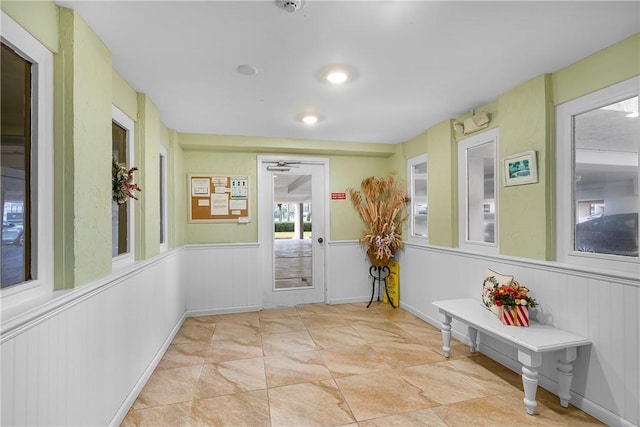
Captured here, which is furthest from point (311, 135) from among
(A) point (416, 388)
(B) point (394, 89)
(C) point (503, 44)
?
(A) point (416, 388)

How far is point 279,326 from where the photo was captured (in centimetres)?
357

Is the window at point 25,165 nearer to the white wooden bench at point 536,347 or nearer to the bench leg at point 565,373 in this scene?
the white wooden bench at point 536,347

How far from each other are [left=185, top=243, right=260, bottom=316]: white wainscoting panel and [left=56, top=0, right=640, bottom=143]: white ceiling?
1.95m

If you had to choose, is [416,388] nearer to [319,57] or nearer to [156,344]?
[156,344]

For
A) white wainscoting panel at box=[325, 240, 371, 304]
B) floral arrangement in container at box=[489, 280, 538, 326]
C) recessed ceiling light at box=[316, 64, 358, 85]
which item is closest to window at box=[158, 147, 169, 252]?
recessed ceiling light at box=[316, 64, 358, 85]

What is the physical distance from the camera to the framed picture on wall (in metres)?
2.35

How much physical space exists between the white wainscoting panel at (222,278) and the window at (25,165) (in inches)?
103

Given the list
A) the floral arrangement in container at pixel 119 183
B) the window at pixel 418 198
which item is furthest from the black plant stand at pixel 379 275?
the floral arrangement in container at pixel 119 183

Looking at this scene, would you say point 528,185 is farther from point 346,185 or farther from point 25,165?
point 25,165

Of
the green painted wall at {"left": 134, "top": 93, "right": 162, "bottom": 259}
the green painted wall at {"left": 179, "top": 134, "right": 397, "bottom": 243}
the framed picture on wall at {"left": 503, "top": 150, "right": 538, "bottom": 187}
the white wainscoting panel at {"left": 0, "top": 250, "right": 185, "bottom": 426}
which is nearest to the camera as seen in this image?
the white wainscoting panel at {"left": 0, "top": 250, "right": 185, "bottom": 426}

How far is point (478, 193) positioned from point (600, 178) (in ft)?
3.74

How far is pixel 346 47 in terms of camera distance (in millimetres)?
1864

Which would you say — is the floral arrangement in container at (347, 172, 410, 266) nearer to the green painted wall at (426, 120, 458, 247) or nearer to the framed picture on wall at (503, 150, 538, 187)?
the green painted wall at (426, 120, 458, 247)

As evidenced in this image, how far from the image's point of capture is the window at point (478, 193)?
9.62 ft
